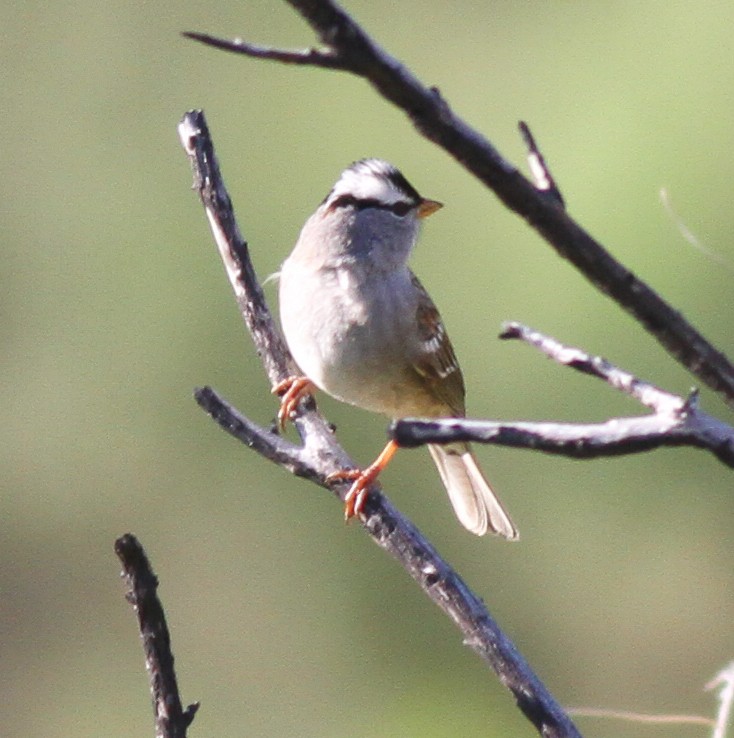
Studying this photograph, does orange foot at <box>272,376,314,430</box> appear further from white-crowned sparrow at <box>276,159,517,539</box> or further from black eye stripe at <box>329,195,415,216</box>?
black eye stripe at <box>329,195,415,216</box>

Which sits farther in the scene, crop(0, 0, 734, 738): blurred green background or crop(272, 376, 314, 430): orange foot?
crop(0, 0, 734, 738): blurred green background

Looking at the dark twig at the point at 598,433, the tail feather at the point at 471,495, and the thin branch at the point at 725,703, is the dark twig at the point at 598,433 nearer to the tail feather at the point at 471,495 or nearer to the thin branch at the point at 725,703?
the thin branch at the point at 725,703

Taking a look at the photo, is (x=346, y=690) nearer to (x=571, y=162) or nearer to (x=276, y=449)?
(x=571, y=162)

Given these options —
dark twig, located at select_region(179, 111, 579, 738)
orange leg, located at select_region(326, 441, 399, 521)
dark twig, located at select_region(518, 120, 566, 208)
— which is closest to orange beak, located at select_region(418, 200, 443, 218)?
dark twig, located at select_region(179, 111, 579, 738)

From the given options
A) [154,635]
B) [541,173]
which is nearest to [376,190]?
[154,635]

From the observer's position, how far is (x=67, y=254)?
14.2 ft

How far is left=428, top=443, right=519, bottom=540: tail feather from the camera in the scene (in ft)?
8.71

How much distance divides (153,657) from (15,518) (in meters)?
3.15

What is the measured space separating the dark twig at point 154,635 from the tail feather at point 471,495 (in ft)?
4.79

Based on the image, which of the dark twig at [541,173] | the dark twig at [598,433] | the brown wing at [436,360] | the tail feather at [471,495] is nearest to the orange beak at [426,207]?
the brown wing at [436,360]

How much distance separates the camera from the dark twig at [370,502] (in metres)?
1.36

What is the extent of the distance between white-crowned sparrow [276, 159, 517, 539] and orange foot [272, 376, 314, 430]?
106mm

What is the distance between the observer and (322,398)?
12.0 ft

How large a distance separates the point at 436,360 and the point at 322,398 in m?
1.11
